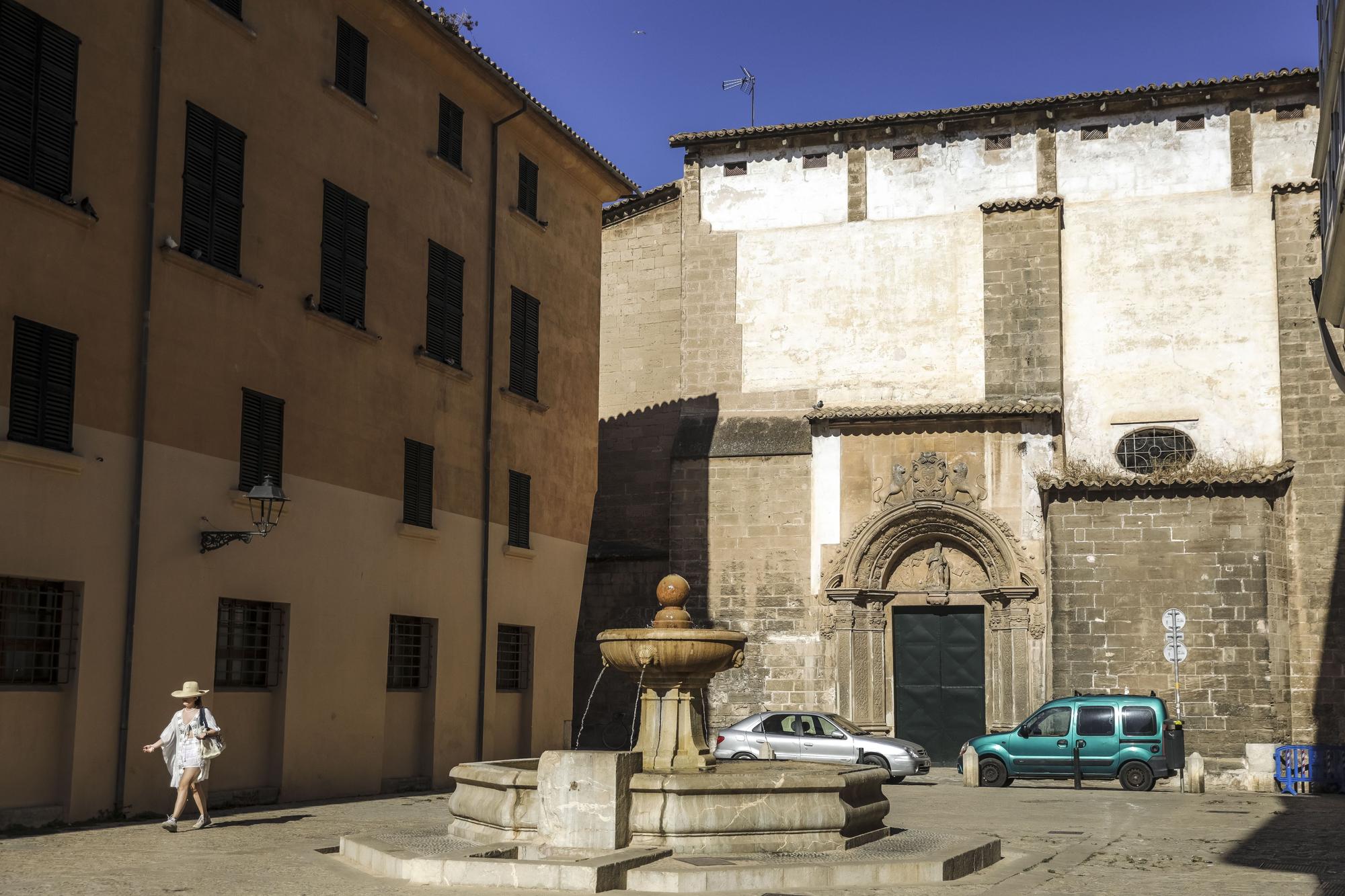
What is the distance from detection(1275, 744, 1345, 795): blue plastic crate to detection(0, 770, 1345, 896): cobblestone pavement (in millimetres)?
3371

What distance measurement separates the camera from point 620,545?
30000 millimetres

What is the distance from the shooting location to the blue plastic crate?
2244 centimetres

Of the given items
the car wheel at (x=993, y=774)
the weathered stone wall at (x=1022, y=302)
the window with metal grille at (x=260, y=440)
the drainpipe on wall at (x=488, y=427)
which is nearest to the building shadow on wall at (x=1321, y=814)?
the car wheel at (x=993, y=774)

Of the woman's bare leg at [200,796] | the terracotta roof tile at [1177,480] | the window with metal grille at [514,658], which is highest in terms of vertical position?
the terracotta roof tile at [1177,480]

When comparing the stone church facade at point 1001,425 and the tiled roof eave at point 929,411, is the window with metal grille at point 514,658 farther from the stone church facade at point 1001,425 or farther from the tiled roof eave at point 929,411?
the tiled roof eave at point 929,411

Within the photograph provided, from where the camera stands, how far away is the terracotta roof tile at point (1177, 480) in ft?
81.8

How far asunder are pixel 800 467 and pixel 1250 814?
12.0 metres

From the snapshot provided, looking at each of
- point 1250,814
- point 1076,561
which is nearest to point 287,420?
point 1250,814

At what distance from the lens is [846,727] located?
23.6m

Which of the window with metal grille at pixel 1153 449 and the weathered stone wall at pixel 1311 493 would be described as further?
the window with metal grille at pixel 1153 449

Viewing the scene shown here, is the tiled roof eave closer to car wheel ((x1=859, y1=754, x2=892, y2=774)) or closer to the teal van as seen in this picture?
the teal van

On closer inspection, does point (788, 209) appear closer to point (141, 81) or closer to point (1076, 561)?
point (1076, 561)

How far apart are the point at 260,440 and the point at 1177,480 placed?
15.7 m

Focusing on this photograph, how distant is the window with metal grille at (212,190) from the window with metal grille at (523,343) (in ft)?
21.7
